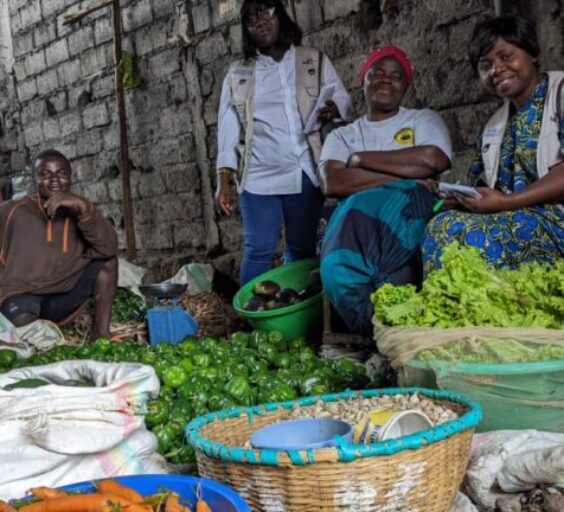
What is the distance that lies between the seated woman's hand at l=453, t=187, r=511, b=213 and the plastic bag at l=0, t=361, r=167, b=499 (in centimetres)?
168

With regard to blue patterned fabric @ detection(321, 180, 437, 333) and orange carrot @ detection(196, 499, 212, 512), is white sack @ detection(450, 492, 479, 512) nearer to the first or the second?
orange carrot @ detection(196, 499, 212, 512)

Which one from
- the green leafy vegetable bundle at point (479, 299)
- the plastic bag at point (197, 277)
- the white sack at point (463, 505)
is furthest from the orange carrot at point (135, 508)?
the plastic bag at point (197, 277)

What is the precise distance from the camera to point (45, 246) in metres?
4.97

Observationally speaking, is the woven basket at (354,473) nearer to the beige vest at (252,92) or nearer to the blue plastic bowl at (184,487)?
the blue plastic bowl at (184,487)

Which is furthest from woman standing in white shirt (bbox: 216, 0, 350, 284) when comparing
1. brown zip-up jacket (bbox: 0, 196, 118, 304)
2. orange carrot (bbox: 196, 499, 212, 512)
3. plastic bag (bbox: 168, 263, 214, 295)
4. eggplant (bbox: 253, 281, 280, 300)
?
orange carrot (bbox: 196, 499, 212, 512)

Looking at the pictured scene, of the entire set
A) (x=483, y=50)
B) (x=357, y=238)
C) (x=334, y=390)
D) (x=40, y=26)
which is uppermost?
(x=40, y=26)

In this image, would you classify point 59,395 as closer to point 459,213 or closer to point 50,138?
point 459,213

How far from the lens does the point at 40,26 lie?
906 centimetres

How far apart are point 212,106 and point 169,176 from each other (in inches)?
39.1

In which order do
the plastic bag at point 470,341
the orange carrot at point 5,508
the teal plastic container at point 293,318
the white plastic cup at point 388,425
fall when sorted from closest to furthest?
the orange carrot at point 5,508 < the white plastic cup at point 388,425 < the plastic bag at point 470,341 < the teal plastic container at point 293,318

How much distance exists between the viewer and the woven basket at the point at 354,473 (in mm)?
1766

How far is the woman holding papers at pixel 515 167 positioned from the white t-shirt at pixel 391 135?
1.55ft

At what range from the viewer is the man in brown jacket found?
15.8 feet

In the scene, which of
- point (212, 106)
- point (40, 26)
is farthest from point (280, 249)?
point (40, 26)
